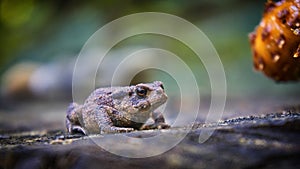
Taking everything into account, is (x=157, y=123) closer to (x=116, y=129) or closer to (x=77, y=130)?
(x=116, y=129)

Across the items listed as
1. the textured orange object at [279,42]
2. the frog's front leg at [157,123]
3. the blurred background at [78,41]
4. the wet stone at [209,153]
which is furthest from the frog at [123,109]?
the blurred background at [78,41]

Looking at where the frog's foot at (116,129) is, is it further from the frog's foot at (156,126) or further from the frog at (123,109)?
the frog's foot at (156,126)

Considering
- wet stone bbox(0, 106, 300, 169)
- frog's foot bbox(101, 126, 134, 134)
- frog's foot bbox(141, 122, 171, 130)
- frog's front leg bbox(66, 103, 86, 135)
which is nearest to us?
wet stone bbox(0, 106, 300, 169)

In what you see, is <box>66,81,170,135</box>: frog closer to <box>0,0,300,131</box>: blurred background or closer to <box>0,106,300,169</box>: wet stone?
<box>0,106,300,169</box>: wet stone

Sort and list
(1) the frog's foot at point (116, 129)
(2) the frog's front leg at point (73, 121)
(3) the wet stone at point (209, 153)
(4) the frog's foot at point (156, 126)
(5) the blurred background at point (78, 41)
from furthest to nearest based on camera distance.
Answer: (5) the blurred background at point (78, 41) → (2) the frog's front leg at point (73, 121) → (4) the frog's foot at point (156, 126) → (1) the frog's foot at point (116, 129) → (3) the wet stone at point (209, 153)

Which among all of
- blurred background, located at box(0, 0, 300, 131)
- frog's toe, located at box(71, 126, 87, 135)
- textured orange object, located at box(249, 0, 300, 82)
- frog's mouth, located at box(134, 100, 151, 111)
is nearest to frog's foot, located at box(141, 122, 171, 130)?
frog's mouth, located at box(134, 100, 151, 111)

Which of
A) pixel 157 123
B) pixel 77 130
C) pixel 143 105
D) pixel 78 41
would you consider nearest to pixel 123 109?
pixel 143 105
